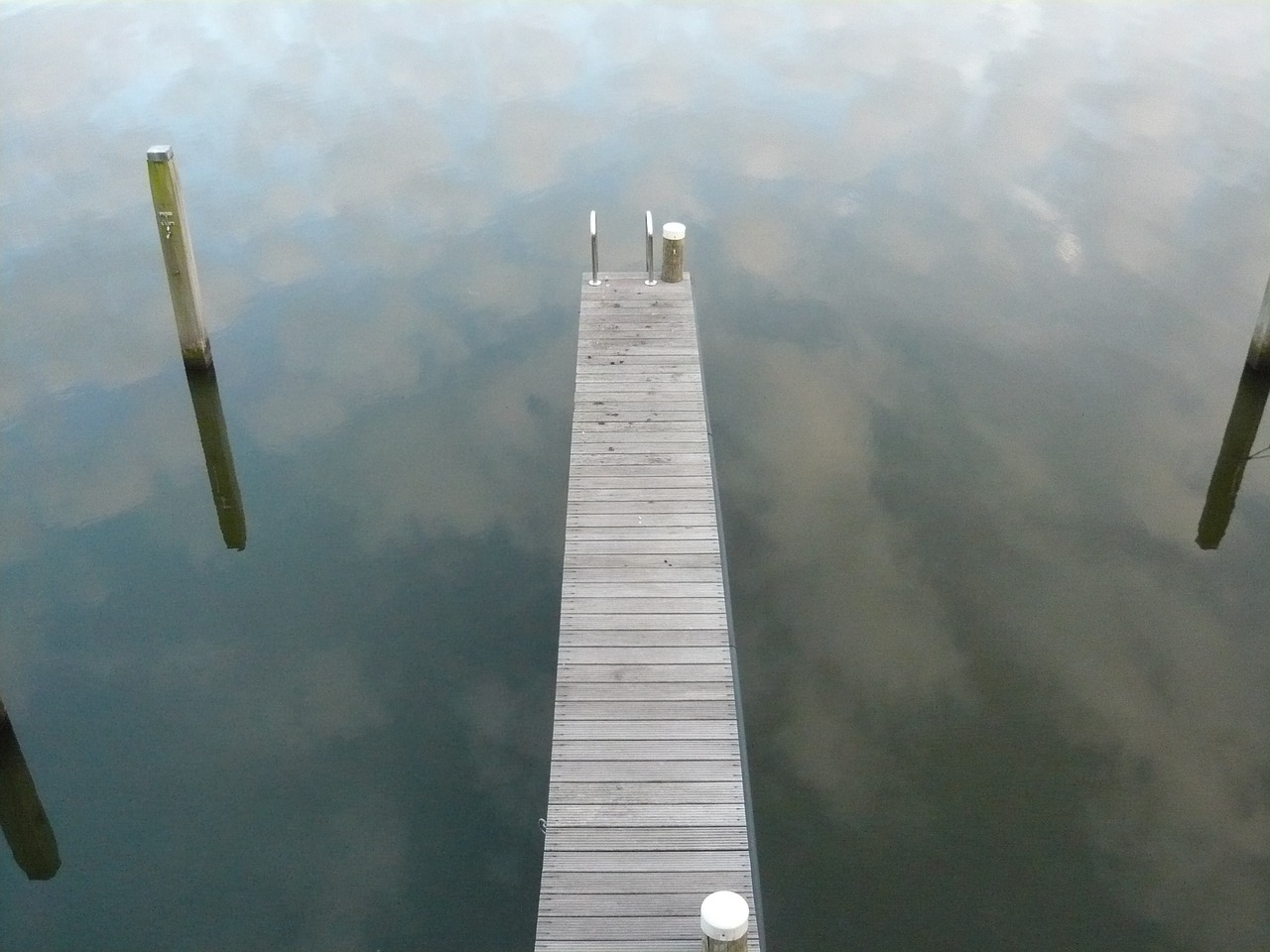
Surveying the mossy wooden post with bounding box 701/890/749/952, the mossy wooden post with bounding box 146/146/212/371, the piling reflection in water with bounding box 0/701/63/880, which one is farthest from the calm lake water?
the mossy wooden post with bounding box 701/890/749/952

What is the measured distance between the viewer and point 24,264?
1427 centimetres

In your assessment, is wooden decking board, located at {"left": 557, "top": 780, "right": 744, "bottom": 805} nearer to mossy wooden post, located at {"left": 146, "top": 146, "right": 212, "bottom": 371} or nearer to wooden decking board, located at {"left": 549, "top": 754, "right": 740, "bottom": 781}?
wooden decking board, located at {"left": 549, "top": 754, "right": 740, "bottom": 781}

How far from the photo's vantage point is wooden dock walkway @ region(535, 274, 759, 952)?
580 cm

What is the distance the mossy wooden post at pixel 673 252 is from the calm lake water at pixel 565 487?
126 cm

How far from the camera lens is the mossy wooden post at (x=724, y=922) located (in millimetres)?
4805

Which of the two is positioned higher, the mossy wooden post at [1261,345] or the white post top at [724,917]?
the mossy wooden post at [1261,345]

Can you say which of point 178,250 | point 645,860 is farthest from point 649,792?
point 178,250

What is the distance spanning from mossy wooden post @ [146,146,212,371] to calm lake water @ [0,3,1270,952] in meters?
0.81

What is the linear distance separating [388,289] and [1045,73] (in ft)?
45.4

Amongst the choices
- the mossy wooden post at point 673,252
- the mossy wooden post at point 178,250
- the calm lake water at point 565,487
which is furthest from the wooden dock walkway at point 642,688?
the mossy wooden post at point 178,250

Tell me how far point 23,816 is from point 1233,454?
36.6ft

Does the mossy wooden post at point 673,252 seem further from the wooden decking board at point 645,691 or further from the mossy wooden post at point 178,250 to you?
the wooden decking board at point 645,691

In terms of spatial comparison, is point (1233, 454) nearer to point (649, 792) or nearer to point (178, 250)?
point (649, 792)

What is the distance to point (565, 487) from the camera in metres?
10.4
